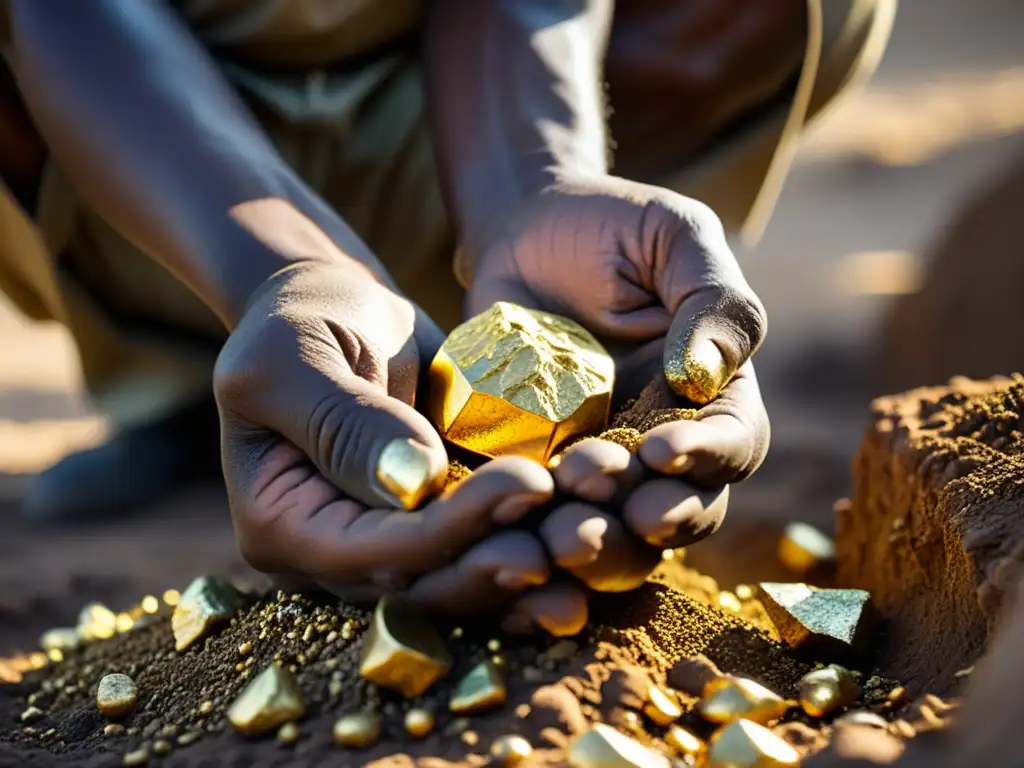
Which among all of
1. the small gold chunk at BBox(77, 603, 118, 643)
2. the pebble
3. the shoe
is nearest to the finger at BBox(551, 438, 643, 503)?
the pebble

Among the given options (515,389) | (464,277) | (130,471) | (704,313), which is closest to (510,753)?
(515,389)

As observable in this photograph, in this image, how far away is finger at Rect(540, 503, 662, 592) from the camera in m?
1.05

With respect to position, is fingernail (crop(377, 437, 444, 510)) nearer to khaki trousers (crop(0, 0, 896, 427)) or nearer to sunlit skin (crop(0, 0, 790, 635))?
sunlit skin (crop(0, 0, 790, 635))

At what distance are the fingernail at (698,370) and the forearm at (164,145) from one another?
517 mm

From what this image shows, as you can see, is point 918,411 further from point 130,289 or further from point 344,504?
point 130,289

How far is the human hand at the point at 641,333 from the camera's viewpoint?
1.09 meters

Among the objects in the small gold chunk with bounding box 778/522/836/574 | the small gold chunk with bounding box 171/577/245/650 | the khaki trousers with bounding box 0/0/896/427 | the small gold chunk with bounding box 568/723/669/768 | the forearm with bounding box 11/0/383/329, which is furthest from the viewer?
the khaki trousers with bounding box 0/0/896/427

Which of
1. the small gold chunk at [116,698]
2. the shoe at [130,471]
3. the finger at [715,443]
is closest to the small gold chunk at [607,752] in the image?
the finger at [715,443]

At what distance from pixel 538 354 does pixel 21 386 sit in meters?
3.40

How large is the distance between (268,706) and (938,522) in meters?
0.84

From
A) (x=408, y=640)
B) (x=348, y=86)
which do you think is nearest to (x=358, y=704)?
(x=408, y=640)

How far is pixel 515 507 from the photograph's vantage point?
106 cm

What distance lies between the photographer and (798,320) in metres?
3.83

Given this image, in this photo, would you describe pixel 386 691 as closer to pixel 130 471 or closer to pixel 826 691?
pixel 826 691
